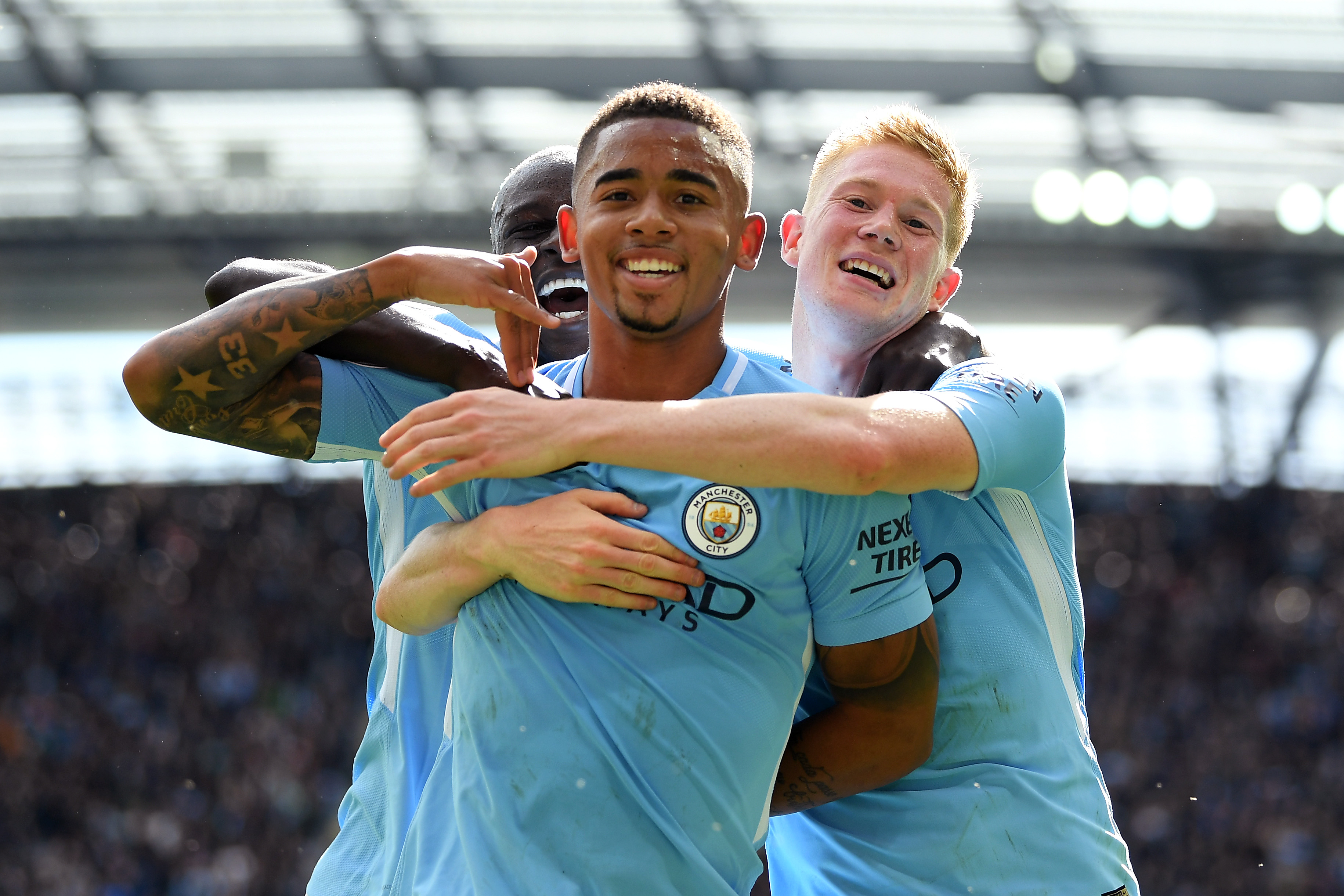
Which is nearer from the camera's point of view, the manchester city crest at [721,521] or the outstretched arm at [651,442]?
the outstretched arm at [651,442]

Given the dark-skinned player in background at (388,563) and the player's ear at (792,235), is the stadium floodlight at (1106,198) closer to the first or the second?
the player's ear at (792,235)

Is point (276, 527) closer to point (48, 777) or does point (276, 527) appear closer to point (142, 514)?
point (142, 514)

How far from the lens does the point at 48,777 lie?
74.0 feet

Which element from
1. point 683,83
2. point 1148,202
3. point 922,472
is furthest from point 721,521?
point 1148,202

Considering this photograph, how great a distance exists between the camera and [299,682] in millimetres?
24141

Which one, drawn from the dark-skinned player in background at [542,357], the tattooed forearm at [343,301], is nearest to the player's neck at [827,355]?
the dark-skinned player in background at [542,357]

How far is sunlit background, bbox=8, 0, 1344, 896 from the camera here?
60.3ft

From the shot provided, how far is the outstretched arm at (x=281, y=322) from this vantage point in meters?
3.02

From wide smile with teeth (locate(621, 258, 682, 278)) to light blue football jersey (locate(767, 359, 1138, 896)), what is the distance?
0.72m

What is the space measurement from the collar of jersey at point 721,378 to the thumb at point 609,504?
1.42 ft

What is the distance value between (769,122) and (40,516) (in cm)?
1754

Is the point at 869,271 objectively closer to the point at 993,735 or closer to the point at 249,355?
the point at 993,735

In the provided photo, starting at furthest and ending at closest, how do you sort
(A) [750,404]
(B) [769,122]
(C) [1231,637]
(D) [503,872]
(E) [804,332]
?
(C) [1231,637] < (B) [769,122] < (E) [804,332] < (A) [750,404] < (D) [503,872]

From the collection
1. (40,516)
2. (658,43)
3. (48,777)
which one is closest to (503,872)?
(658,43)
